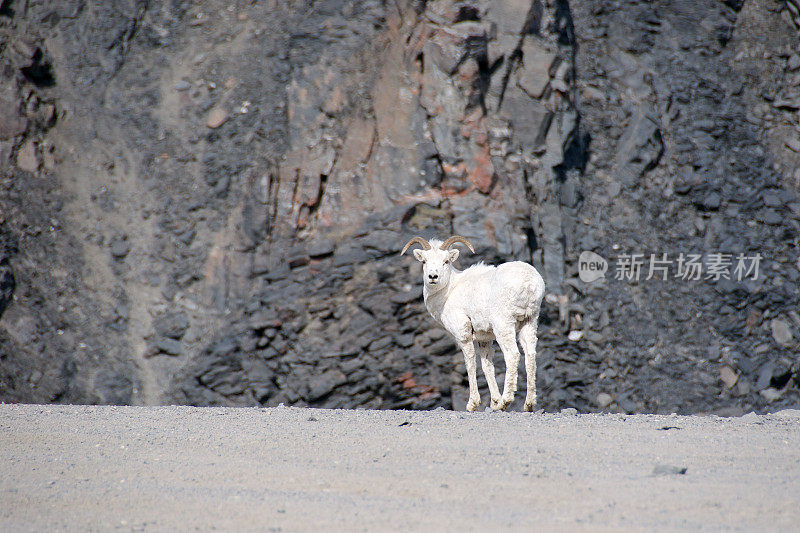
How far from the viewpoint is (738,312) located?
1852 cm

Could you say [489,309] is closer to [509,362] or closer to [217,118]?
[509,362]

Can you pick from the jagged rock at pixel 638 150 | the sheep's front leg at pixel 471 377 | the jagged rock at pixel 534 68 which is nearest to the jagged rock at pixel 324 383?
the sheep's front leg at pixel 471 377

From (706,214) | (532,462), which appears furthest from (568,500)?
(706,214)

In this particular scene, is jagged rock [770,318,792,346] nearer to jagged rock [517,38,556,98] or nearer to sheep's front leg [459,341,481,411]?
jagged rock [517,38,556,98]

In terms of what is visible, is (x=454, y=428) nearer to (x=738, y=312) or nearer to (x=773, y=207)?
(x=738, y=312)

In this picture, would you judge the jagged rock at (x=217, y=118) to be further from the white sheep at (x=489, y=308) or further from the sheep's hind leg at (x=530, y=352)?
the sheep's hind leg at (x=530, y=352)

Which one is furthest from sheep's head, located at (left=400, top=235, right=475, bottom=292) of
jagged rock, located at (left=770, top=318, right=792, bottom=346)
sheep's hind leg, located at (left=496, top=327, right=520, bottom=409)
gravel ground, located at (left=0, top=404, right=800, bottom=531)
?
jagged rock, located at (left=770, top=318, right=792, bottom=346)

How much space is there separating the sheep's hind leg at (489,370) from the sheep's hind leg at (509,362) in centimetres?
26

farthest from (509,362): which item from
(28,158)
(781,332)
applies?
(28,158)

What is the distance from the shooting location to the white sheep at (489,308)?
1017cm

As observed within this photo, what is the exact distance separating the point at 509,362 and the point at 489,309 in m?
0.81

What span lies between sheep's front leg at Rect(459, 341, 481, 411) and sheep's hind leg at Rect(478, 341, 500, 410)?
0.16m

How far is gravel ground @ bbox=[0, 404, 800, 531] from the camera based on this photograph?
559 centimetres

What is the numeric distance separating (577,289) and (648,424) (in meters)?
9.57
